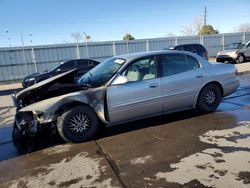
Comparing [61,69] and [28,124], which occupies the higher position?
[61,69]

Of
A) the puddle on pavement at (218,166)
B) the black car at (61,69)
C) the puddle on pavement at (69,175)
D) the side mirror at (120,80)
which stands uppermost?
the side mirror at (120,80)

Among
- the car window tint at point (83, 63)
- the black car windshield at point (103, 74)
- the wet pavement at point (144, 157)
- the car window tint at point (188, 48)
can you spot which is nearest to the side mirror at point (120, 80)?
the black car windshield at point (103, 74)

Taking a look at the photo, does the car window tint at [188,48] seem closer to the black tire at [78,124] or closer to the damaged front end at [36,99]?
the damaged front end at [36,99]

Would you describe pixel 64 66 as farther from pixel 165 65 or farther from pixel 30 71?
pixel 165 65

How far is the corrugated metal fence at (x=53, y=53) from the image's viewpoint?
731 inches

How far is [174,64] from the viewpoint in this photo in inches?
221

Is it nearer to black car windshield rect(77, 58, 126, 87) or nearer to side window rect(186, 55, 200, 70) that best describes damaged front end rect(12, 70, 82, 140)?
black car windshield rect(77, 58, 126, 87)

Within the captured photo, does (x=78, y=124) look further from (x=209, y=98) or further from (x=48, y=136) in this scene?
(x=209, y=98)

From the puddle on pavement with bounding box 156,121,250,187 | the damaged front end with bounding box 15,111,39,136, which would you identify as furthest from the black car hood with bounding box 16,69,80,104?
the puddle on pavement with bounding box 156,121,250,187

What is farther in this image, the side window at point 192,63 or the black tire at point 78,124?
the side window at point 192,63

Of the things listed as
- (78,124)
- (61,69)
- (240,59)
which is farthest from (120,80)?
(240,59)

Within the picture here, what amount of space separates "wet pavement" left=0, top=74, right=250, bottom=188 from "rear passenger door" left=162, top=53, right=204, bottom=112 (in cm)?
44

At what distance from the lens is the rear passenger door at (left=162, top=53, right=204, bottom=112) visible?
541 centimetres

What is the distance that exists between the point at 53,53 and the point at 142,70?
15.9m
